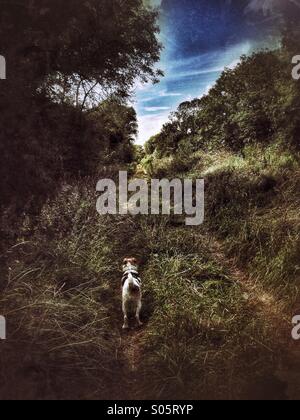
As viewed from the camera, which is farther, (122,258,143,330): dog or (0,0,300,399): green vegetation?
(122,258,143,330): dog

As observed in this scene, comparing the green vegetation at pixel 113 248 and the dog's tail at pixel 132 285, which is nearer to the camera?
the green vegetation at pixel 113 248

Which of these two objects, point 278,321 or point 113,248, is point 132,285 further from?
point 278,321

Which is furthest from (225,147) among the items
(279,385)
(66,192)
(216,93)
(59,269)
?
(279,385)

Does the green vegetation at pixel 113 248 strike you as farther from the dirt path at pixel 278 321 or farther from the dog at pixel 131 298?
the dog at pixel 131 298

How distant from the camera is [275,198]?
7695mm

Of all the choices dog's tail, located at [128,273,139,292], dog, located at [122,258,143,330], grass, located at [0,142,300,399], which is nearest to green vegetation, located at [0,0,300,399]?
grass, located at [0,142,300,399]

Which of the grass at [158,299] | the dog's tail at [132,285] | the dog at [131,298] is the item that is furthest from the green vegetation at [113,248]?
the dog's tail at [132,285]

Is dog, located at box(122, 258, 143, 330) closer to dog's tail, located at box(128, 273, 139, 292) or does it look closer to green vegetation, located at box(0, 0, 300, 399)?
dog's tail, located at box(128, 273, 139, 292)

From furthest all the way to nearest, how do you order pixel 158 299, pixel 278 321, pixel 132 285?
pixel 158 299 → pixel 278 321 → pixel 132 285

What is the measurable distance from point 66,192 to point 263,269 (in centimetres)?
319

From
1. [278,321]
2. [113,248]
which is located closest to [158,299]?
[113,248]

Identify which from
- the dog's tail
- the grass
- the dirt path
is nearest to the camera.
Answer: the grass

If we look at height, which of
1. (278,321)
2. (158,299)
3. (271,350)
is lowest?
(271,350)

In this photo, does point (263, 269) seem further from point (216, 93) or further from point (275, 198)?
point (216, 93)
